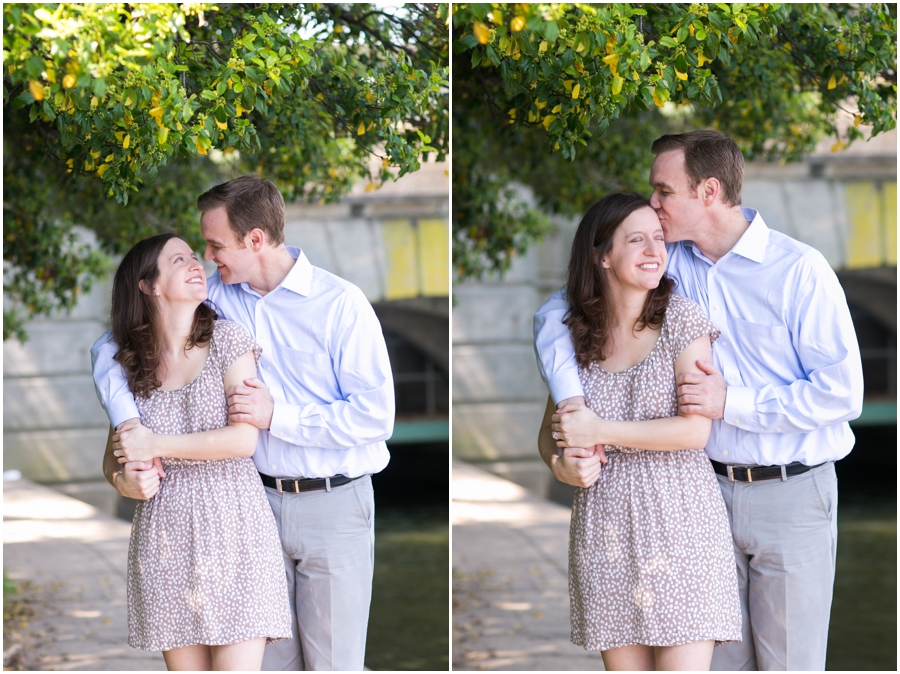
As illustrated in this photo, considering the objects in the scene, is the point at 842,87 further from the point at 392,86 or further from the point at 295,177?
the point at 295,177

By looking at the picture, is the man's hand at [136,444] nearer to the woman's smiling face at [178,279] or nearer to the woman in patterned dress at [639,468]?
the woman's smiling face at [178,279]

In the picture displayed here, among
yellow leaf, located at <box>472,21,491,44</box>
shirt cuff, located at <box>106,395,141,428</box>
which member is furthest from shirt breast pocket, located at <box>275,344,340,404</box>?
yellow leaf, located at <box>472,21,491,44</box>

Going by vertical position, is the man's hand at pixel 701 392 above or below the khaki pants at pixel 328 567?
above

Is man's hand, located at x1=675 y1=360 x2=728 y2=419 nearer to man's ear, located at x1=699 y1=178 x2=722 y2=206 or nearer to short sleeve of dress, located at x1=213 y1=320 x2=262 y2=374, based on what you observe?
man's ear, located at x1=699 y1=178 x2=722 y2=206

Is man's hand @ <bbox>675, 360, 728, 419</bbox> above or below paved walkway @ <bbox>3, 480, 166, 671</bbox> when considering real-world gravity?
above

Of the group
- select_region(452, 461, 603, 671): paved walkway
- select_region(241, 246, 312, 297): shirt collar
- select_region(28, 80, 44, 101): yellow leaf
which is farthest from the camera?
select_region(452, 461, 603, 671): paved walkway

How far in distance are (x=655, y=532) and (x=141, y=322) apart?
142 centimetres

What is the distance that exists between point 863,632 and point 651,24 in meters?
5.27

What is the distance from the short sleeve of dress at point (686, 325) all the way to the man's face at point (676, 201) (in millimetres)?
258

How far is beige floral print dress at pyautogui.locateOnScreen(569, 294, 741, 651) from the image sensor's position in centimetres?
237

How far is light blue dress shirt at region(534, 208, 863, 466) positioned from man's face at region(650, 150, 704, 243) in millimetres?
109

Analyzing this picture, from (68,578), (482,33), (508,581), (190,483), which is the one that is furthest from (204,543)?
(68,578)

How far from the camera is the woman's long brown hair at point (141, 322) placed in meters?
2.49

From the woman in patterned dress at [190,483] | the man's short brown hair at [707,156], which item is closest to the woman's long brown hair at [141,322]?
the woman in patterned dress at [190,483]
